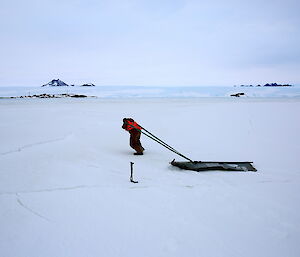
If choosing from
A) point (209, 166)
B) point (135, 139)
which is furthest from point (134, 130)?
point (209, 166)

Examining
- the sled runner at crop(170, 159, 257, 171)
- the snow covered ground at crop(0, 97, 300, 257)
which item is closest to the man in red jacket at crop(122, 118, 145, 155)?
the snow covered ground at crop(0, 97, 300, 257)

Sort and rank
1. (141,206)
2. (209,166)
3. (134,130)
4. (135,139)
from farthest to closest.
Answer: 1. (135,139)
2. (134,130)
3. (209,166)
4. (141,206)

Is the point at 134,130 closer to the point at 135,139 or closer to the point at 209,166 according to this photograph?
the point at 135,139

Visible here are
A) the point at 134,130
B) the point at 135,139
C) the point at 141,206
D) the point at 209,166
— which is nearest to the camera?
the point at 141,206

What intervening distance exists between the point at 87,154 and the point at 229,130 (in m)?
9.06

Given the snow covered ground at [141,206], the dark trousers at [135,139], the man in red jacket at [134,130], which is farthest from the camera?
the dark trousers at [135,139]

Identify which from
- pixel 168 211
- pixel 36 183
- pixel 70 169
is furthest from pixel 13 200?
pixel 168 211

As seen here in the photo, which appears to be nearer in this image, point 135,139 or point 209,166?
point 209,166

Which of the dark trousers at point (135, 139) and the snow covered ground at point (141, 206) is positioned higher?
the dark trousers at point (135, 139)

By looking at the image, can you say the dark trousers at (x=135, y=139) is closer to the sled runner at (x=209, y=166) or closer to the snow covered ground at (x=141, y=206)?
the snow covered ground at (x=141, y=206)

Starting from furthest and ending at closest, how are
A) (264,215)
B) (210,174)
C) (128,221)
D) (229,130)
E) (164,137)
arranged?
(229,130)
(164,137)
(210,174)
(264,215)
(128,221)

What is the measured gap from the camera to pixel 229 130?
46.8ft

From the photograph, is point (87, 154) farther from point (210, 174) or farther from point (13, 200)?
point (210, 174)

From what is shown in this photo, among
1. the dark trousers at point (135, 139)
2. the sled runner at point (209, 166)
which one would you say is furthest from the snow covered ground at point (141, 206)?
the dark trousers at point (135, 139)
